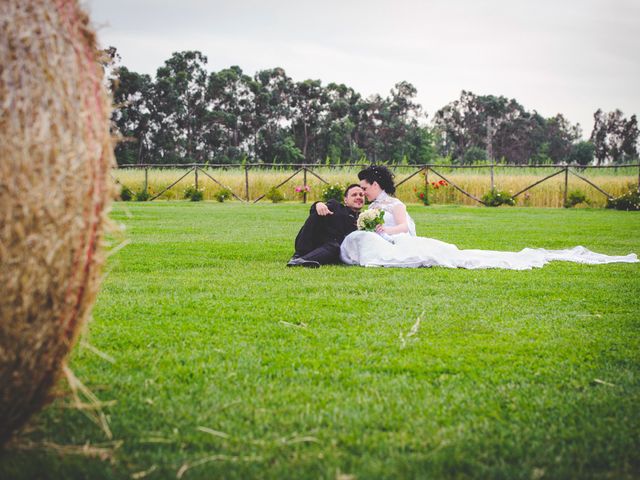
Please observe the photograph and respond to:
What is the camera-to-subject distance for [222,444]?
2.86 meters

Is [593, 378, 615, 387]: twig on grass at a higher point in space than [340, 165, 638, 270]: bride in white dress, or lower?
lower

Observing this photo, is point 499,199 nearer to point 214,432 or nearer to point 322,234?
point 322,234

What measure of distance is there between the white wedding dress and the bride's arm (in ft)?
0.50

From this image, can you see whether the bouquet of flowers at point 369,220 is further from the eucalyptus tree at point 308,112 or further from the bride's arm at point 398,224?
the eucalyptus tree at point 308,112

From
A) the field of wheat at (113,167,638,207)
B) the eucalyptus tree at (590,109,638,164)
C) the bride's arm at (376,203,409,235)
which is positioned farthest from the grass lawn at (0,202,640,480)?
the eucalyptus tree at (590,109,638,164)

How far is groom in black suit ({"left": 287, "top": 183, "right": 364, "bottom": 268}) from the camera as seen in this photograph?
8664 mm

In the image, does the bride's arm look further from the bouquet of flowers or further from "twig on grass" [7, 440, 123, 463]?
"twig on grass" [7, 440, 123, 463]

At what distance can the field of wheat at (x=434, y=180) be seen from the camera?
26.6m

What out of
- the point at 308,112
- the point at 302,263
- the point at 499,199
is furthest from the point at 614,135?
the point at 302,263

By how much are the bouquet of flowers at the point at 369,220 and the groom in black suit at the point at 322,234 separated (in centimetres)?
23

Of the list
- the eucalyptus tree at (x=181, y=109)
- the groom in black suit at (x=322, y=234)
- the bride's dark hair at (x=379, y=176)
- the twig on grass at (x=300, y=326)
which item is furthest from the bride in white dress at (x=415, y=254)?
the eucalyptus tree at (x=181, y=109)

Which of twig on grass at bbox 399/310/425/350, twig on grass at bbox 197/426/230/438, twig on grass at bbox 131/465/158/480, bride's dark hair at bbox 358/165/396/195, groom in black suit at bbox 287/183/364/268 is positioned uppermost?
bride's dark hair at bbox 358/165/396/195

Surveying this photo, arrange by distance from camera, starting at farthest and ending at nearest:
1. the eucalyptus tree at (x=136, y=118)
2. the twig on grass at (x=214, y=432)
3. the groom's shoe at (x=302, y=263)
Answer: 1. the eucalyptus tree at (x=136, y=118)
2. the groom's shoe at (x=302, y=263)
3. the twig on grass at (x=214, y=432)

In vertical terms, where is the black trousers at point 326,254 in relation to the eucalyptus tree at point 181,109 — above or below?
below
